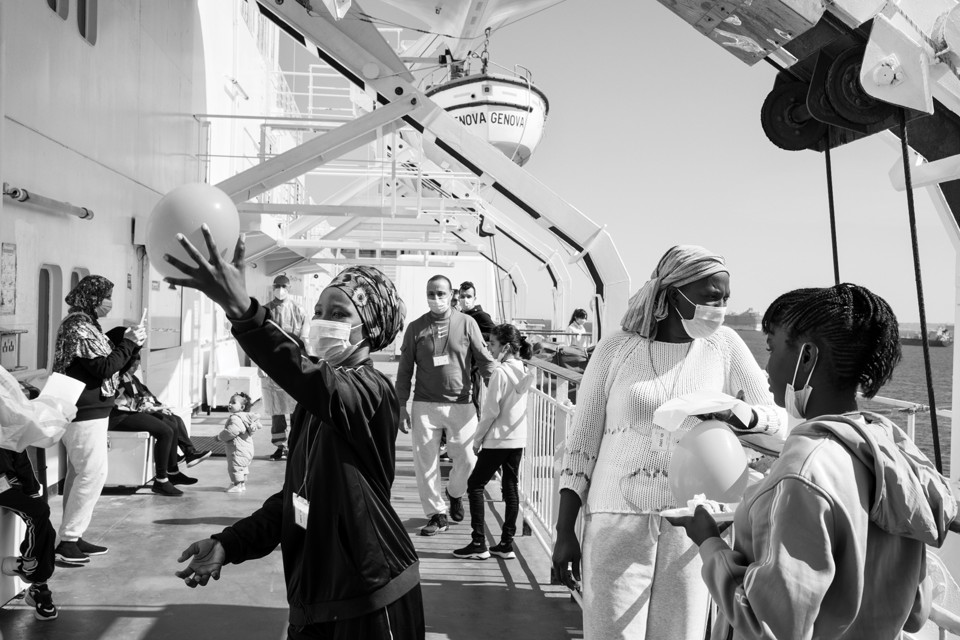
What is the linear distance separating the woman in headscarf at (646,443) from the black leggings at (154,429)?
18.8 ft

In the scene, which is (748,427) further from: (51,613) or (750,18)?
(51,613)

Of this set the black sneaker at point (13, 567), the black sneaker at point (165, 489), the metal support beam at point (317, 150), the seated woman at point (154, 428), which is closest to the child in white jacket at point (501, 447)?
the black sneaker at point (13, 567)

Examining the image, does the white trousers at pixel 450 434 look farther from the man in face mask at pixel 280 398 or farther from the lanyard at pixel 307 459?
the lanyard at pixel 307 459

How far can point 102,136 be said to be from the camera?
765 centimetres

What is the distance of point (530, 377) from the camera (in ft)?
20.5

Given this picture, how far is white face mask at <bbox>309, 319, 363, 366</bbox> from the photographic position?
7.75 feet

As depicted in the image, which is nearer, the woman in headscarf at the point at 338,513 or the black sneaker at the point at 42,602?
the woman in headscarf at the point at 338,513

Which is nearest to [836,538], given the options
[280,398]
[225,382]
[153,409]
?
→ [153,409]

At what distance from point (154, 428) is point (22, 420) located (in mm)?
3536

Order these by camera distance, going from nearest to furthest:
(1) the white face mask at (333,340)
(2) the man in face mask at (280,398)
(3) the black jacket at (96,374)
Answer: (1) the white face mask at (333,340), (3) the black jacket at (96,374), (2) the man in face mask at (280,398)

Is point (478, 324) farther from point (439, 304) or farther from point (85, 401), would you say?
point (85, 401)

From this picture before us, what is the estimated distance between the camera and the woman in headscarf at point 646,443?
2.48m

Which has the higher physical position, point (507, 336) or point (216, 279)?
point (216, 279)

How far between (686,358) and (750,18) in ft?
4.27
